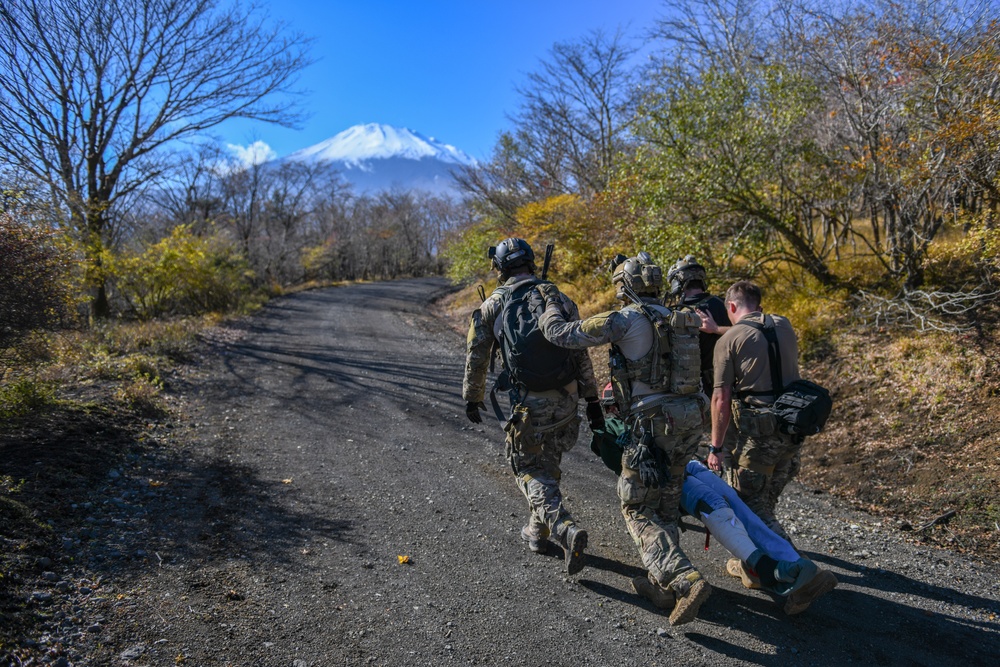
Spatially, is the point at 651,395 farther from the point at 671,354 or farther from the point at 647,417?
the point at 671,354

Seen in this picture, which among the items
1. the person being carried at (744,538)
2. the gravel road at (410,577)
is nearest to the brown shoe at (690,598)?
the gravel road at (410,577)

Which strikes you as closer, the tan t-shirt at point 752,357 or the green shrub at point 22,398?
the tan t-shirt at point 752,357

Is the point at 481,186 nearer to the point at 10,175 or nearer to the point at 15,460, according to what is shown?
the point at 10,175

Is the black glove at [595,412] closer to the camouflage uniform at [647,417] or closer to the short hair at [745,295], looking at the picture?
the camouflage uniform at [647,417]

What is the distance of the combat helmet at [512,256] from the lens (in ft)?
13.7

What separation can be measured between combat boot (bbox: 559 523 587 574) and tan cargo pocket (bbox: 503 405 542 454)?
643 mm

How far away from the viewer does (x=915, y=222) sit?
783cm

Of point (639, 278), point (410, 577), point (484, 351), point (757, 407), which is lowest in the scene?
point (410, 577)

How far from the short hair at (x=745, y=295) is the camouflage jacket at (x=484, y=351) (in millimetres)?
1084

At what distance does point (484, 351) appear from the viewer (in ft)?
13.8

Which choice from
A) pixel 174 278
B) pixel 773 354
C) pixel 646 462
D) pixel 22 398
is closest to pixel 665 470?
pixel 646 462

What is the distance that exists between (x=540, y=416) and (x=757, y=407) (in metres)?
1.43

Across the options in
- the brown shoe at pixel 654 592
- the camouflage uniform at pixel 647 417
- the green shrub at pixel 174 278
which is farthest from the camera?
the green shrub at pixel 174 278

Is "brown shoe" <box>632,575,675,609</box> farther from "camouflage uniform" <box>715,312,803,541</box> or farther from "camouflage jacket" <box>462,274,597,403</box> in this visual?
"camouflage jacket" <box>462,274,597,403</box>
